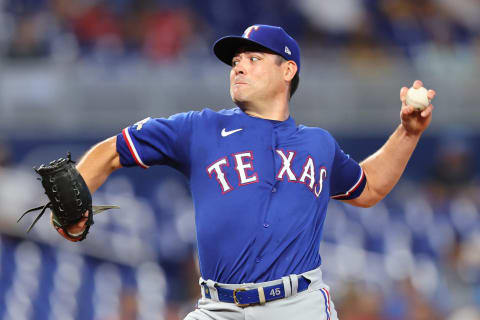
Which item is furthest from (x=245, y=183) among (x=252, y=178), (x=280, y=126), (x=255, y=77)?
(x=255, y=77)

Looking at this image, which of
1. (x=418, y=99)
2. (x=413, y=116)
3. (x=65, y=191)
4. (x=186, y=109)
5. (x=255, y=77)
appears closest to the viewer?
(x=65, y=191)

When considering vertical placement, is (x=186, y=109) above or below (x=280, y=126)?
below

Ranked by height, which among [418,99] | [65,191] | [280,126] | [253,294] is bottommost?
[253,294]

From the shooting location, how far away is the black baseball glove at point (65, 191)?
371 cm

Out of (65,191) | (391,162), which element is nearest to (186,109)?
(391,162)

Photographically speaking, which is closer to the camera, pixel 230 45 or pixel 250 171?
pixel 250 171

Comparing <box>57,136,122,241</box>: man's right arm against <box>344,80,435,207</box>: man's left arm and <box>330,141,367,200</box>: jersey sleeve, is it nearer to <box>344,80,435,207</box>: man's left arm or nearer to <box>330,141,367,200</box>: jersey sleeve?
<box>330,141,367,200</box>: jersey sleeve

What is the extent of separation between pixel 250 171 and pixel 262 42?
25.2 inches

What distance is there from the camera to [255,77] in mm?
4098

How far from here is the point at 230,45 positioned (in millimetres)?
4211

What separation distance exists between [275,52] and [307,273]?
1063 millimetres

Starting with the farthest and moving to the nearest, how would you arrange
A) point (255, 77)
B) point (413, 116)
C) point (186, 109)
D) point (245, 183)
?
point (186, 109) → point (413, 116) → point (255, 77) → point (245, 183)

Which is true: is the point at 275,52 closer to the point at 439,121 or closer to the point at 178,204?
the point at 178,204

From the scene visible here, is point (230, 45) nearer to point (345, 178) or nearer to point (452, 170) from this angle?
point (345, 178)
